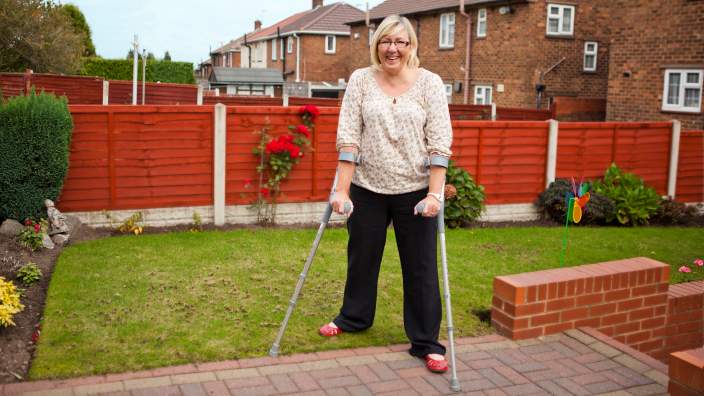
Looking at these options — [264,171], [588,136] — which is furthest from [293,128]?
[588,136]

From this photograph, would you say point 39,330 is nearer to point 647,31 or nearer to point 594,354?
point 594,354

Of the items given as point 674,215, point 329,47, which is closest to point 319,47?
point 329,47

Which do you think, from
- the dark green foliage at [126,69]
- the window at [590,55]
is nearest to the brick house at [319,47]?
the dark green foliage at [126,69]

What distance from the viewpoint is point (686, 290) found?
657cm

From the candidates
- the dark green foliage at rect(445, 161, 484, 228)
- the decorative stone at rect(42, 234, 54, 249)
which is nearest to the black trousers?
the decorative stone at rect(42, 234, 54, 249)

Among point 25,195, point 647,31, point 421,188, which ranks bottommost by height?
point 25,195

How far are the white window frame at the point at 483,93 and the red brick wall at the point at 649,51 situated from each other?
8.50 m

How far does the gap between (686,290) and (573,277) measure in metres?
1.76

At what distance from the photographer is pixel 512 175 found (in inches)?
456

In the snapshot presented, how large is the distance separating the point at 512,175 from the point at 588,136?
158cm

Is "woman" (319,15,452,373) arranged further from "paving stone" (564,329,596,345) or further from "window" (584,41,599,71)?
"window" (584,41,599,71)

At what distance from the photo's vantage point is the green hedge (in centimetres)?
3716

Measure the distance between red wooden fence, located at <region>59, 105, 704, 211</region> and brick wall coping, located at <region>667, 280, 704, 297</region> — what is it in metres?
4.74

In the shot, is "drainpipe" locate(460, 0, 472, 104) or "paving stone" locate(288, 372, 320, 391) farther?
"drainpipe" locate(460, 0, 472, 104)
